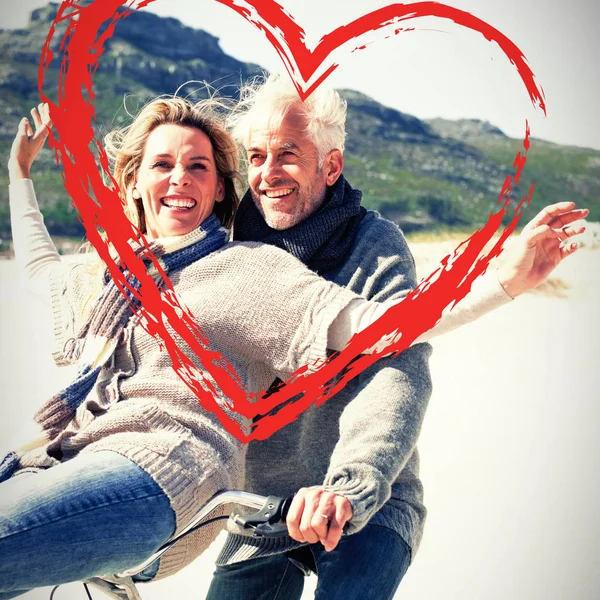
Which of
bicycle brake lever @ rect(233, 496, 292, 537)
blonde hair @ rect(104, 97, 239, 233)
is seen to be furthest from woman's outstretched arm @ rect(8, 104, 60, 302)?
bicycle brake lever @ rect(233, 496, 292, 537)

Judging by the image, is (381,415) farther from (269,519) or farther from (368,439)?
(269,519)

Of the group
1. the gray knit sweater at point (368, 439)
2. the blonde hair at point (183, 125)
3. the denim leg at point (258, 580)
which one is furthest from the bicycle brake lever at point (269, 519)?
the blonde hair at point (183, 125)

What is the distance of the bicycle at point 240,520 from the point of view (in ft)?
6.55

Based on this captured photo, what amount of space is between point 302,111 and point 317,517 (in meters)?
1.23

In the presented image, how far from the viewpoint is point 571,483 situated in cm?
487

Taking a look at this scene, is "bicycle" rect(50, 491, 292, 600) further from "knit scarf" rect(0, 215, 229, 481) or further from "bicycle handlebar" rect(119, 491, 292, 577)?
"knit scarf" rect(0, 215, 229, 481)

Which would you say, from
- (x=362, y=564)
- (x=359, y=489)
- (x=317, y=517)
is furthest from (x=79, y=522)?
(x=362, y=564)

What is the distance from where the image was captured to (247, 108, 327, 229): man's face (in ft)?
8.57

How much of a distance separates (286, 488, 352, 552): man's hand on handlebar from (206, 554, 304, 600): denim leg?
2.04 ft

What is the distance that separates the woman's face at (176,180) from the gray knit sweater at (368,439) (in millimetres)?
428

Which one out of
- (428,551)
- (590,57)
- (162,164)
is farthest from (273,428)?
(590,57)

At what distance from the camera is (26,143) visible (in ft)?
9.48

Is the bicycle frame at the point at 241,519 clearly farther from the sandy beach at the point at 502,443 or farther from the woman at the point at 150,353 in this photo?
the sandy beach at the point at 502,443

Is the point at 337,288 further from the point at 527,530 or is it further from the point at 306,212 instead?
the point at 527,530
